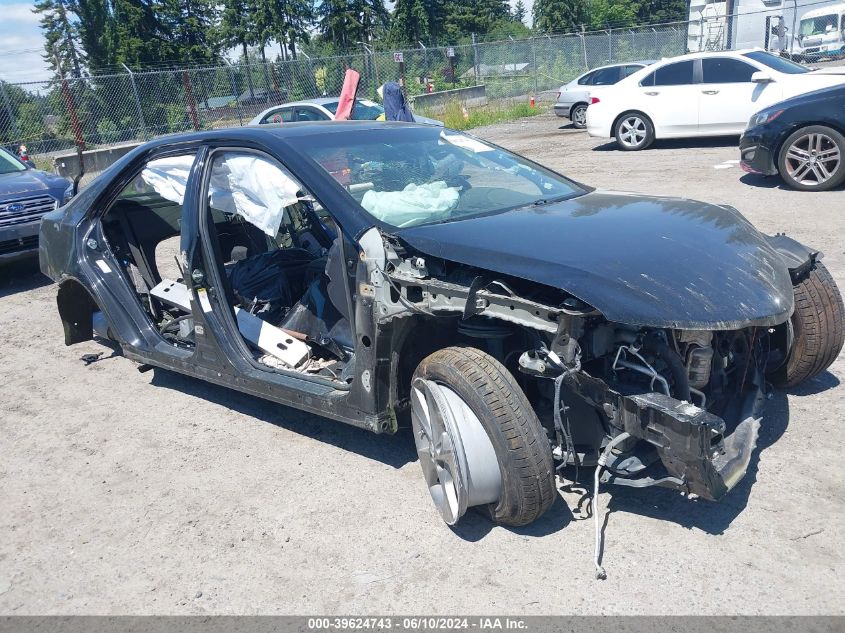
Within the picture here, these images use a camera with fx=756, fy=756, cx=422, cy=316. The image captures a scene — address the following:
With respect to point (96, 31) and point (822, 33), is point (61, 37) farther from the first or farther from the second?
point (822, 33)

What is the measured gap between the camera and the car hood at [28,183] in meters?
8.25

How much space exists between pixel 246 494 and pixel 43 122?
1805 cm

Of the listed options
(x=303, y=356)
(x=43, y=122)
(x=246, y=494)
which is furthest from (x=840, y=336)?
(x=43, y=122)

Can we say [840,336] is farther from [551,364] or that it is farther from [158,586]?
[158,586]

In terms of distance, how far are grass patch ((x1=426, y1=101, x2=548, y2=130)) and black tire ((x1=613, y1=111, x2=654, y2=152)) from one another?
25.7 feet

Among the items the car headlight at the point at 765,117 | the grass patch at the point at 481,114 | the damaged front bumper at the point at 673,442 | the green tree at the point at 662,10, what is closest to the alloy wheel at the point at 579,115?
the grass patch at the point at 481,114

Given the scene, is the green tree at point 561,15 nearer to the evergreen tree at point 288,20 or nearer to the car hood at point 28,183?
the evergreen tree at point 288,20

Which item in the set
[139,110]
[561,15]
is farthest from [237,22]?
[139,110]

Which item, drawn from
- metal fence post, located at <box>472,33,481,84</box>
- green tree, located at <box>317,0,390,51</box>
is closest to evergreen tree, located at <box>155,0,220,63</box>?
green tree, located at <box>317,0,390,51</box>

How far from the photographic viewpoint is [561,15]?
54.2 m

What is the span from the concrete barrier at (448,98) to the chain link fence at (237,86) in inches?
37.6

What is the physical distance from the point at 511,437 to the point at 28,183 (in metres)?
7.60

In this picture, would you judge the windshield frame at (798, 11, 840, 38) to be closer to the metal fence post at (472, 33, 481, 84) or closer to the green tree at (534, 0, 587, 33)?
the metal fence post at (472, 33, 481, 84)

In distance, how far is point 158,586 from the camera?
303cm
